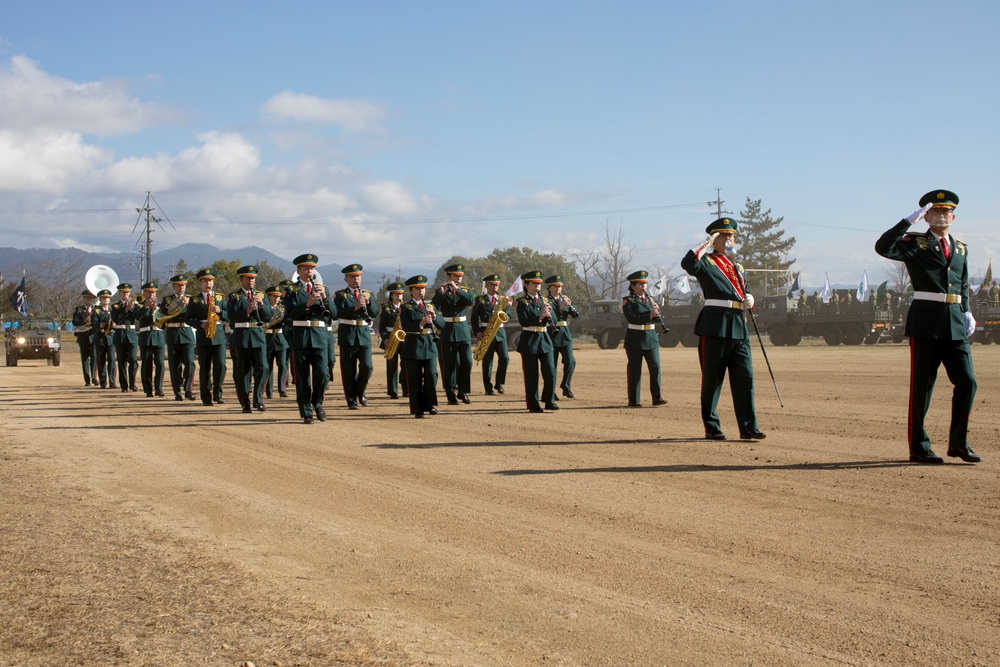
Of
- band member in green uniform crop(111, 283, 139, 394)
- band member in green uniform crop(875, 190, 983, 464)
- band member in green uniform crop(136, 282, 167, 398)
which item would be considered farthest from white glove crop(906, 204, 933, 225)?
band member in green uniform crop(111, 283, 139, 394)

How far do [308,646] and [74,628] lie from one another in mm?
1198

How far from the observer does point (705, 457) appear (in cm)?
914

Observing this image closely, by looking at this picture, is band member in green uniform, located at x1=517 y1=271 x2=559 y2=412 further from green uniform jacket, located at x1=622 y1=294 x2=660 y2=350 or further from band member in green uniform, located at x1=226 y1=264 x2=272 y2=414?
band member in green uniform, located at x1=226 y1=264 x2=272 y2=414

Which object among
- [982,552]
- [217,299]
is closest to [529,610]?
[982,552]

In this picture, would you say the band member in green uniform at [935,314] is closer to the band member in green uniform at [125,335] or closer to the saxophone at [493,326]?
the saxophone at [493,326]

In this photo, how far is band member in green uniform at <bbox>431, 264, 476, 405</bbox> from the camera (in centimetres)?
1568

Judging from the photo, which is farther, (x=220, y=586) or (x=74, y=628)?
(x=220, y=586)

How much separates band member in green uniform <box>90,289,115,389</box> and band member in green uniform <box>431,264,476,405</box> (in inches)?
379

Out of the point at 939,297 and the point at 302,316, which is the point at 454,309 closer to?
the point at 302,316

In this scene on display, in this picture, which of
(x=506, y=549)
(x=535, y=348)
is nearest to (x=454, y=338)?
(x=535, y=348)

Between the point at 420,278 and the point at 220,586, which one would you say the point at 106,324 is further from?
the point at 220,586

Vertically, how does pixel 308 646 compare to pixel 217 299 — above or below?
A: below

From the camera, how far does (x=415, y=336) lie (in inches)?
527

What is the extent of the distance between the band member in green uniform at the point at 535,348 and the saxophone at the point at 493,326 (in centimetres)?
176
